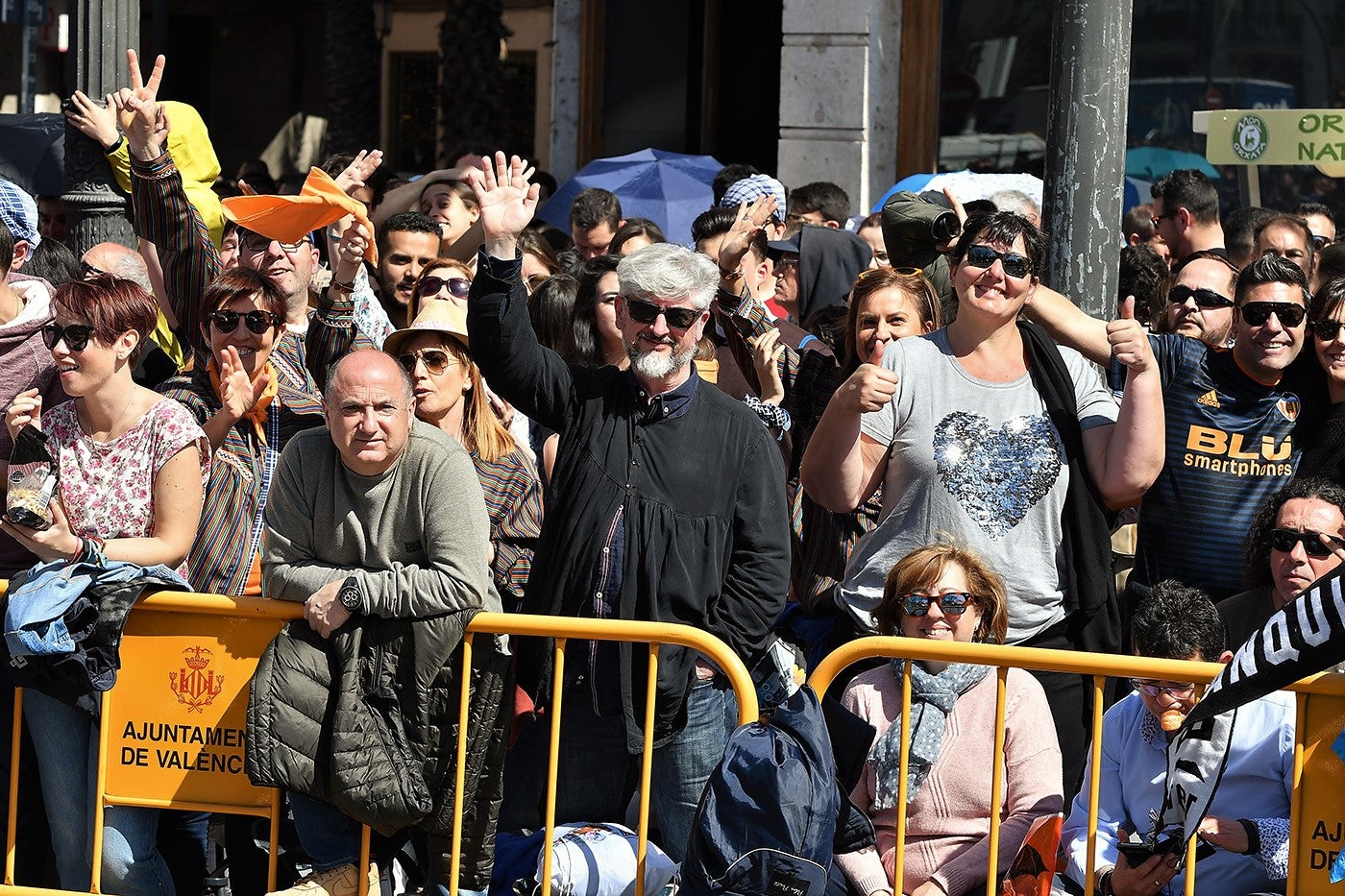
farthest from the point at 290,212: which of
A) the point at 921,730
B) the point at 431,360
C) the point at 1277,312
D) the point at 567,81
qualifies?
the point at 567,81

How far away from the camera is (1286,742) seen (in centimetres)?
408

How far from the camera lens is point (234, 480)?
16.3ft

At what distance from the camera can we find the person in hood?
25.5ft

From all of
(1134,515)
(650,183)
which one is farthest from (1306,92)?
(1134,515)

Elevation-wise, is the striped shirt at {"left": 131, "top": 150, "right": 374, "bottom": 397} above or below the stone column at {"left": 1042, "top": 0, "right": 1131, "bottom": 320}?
below

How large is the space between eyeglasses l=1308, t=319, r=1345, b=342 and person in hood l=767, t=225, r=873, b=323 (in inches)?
113

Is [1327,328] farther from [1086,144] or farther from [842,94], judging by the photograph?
[842,94]

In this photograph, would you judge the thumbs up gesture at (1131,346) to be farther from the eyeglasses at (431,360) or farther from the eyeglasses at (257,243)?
the eyeglasses at (257,243)

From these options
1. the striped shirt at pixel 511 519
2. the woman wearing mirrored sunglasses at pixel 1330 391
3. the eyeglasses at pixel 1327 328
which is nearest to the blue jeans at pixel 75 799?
the striped shirt at pixel 511 519

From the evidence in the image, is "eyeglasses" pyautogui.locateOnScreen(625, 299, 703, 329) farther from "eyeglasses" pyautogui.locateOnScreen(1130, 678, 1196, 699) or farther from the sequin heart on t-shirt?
"eyeglasses" pyautogui.locateOnScreen(1130, 678, 1196, 699)

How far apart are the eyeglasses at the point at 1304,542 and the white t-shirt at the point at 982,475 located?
54 cm

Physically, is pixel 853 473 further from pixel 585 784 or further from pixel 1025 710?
pixel 585 784

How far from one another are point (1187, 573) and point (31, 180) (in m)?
7.60

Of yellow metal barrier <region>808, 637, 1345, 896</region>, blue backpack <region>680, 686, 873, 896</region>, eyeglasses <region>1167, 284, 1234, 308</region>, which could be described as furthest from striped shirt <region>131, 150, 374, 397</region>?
eyeglasses <region>1167, 284, 1234, 308</region>
